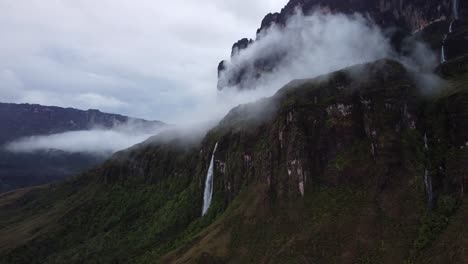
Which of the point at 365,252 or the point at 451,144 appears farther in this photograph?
the point at 451,144

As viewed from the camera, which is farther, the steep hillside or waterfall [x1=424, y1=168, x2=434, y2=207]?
waterfall [x1=424, y1=168, x2=434, y2=207]

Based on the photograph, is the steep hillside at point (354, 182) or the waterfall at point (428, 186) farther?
the waterfall at point (428, 186)

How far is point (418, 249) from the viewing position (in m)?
116

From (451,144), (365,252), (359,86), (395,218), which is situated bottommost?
(365,252)

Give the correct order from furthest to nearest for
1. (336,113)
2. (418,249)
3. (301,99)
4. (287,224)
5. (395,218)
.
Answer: (301,99) → (336,113) → (287,224) → (395,218) → (418,249)

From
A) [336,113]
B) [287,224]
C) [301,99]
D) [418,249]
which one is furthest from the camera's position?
[301,99]

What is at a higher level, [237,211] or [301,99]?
[301,99]

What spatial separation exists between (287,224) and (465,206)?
52799 mm

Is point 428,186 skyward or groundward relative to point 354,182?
skyward

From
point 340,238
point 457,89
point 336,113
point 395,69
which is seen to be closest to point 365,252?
point 340,238

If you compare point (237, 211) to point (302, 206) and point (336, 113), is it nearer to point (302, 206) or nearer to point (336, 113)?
point (302, 206)

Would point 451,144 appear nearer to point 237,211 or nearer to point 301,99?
point 301,99

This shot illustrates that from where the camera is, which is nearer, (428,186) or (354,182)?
(428,186)

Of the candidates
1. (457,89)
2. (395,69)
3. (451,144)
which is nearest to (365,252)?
(451,144)
